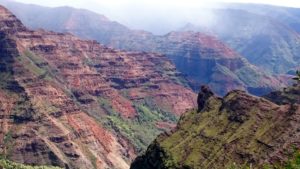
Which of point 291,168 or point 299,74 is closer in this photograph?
point 291,168

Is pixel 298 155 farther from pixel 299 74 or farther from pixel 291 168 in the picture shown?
pixel 299 74

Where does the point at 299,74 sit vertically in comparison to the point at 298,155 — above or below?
above

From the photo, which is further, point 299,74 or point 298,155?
point 299,74

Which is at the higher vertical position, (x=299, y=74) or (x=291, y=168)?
(x=299, y=74)

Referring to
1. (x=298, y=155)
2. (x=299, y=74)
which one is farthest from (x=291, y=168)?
(x=299, y=74)
